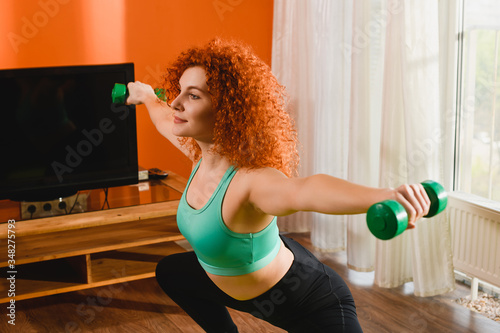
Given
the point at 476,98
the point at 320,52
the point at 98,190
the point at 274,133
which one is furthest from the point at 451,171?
the point at 98,190

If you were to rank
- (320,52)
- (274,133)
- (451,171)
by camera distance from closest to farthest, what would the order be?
(274,133) < (451,171) < (320,52)

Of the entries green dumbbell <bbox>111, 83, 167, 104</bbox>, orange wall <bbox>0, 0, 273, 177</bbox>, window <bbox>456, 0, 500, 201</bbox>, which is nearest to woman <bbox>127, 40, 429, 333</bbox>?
green dumbbell <bbox>111, 83, 167, 104</bbox>

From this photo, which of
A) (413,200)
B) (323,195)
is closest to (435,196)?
(413,200)

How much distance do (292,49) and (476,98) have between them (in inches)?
43.6

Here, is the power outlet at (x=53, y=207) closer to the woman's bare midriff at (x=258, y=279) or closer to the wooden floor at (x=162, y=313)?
the wooden floor at (x=162, y=313)

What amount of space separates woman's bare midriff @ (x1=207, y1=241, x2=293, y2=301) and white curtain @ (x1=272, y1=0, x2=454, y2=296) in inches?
47.2

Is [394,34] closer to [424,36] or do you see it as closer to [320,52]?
[424,36]

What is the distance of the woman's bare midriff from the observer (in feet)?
4.76

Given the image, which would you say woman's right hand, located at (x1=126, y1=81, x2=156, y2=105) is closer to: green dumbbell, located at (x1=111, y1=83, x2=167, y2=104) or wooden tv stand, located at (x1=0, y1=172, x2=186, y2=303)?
green dumbbell, located at (x1=111, y1=83, x2=167, y2=104)

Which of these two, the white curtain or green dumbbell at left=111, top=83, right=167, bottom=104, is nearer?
green dumbbell at left=111, top=83, right=167, bottom=104

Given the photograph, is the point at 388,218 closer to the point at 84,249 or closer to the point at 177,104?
the point at 177,104

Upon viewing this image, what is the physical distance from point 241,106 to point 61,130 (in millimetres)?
1406

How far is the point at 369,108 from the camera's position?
275 centimetres

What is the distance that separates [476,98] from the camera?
8.67 ft
